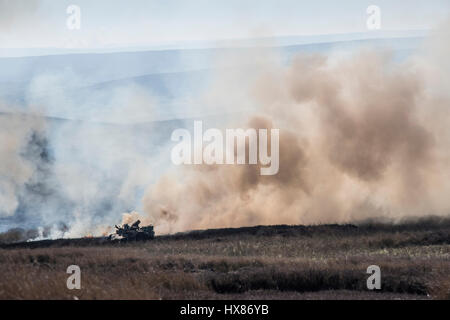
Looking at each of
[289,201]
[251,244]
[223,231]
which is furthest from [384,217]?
[251,244]

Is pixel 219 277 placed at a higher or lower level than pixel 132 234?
higher

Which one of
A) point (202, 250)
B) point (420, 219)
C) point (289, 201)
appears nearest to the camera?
point (202, 250)

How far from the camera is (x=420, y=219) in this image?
204 ft

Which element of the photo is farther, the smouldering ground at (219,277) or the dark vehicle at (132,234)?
the dark vehicle at (132,234)

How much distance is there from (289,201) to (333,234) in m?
14.9

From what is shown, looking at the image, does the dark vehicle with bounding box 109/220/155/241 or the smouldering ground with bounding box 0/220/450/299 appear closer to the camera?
the smouldering ground with bounding box 0/220/450/299

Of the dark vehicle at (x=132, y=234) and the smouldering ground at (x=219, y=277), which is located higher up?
the smouldering ground at (x=219, y=277)

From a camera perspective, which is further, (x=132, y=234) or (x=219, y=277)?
(x=132, y=234)

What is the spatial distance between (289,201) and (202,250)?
25.0m

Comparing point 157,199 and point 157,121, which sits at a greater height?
point 157,121

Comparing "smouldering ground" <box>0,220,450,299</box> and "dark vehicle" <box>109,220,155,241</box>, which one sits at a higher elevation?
"smouldering ground" <box>0,220,450,299</box>
